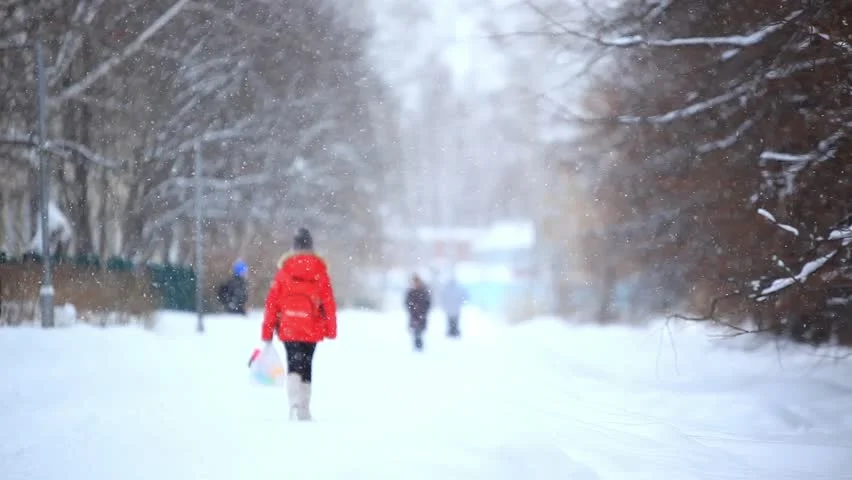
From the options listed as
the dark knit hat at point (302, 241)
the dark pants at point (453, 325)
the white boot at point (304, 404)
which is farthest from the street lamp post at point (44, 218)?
the dark pants at point (453, 325)

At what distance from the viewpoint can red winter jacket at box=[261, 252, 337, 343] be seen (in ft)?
30.0

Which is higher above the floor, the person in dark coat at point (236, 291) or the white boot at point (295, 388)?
the person in dark coat at point (236, 291)

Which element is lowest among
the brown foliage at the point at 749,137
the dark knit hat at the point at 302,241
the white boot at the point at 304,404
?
the white boot at the point at 304,404

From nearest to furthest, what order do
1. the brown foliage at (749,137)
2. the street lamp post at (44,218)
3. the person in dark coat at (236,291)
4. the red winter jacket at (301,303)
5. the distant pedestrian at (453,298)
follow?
1. the red winter jacket at (301,303)
2. the brown foliage at (749,137)
3. the street lamp post at (44,218)
4. the distant pedestrian at (453,298)
5. the person in dark coat at (236,291)

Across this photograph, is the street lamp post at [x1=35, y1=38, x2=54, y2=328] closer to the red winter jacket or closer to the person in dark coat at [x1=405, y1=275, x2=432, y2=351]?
the person in dark coat at [x1=405, y1=275, x2=432, y2=351]

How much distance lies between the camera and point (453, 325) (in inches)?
1136

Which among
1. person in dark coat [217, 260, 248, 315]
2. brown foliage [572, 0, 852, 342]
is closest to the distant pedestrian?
person in dark coat [217, 260, 248, 315]

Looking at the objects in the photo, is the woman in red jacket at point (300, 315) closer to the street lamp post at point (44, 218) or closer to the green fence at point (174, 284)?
the street lamp post at point (44, 218)

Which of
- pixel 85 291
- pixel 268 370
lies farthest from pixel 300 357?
pixel 85 291

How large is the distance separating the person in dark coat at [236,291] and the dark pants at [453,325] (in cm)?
753

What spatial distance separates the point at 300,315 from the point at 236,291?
931 inches

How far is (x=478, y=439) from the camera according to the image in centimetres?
821

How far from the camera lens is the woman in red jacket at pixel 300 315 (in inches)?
360

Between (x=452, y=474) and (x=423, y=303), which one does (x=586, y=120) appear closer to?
(x=452, y=474)
